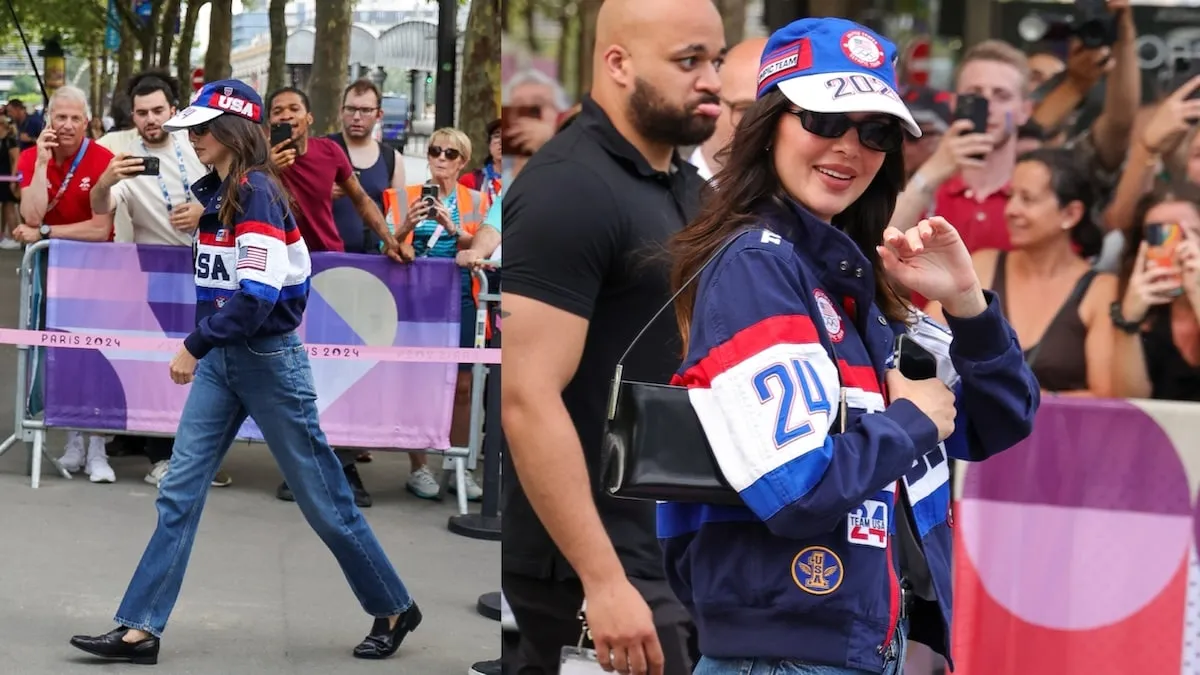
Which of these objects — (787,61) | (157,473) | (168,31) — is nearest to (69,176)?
(157,473)

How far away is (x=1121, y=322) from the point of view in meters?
3.71

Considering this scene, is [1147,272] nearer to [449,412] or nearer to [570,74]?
[570,74]

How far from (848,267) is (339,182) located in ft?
18.0

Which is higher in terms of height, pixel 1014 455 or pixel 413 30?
pixel 413 30

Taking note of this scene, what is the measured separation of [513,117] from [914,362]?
0.97 m

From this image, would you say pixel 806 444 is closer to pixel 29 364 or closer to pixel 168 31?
pixel 29 364

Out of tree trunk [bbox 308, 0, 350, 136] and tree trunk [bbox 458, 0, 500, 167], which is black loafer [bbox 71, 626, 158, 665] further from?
tree trunk [bbox 308, 0, 350, 136]

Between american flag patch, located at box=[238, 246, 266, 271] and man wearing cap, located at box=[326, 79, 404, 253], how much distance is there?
104 inches

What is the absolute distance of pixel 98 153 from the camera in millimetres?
7730

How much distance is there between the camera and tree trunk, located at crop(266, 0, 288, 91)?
7427 mm

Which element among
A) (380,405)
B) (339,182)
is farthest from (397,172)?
(380,405)

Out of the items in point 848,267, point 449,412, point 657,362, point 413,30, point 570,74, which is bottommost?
point 449,412

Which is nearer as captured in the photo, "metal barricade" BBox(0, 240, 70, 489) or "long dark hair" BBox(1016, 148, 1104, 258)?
"long dark hair" BBox(1016, 148, 1104, 258)

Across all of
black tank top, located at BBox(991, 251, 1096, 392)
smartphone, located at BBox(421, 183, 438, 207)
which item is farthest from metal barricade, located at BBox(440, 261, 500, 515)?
black tank top, located at BBox(991, 251, 1096, 392)
